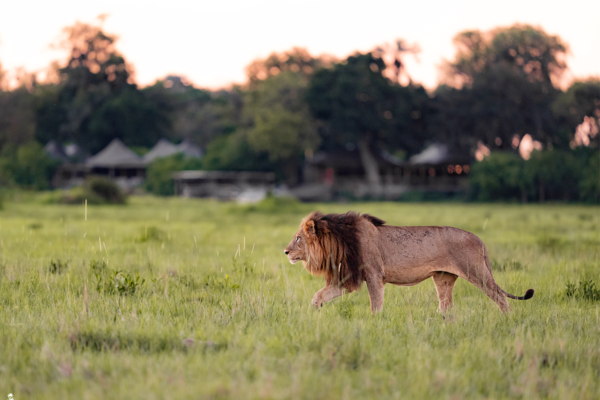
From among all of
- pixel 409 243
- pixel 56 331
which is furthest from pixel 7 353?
pixel 409 243

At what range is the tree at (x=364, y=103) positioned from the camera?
45.8 metres

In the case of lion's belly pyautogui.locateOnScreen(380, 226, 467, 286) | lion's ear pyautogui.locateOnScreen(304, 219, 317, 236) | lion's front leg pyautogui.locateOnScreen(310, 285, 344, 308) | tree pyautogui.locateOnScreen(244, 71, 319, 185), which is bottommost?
lion's front leg pyautogui.locateOnScreen(310, 285, 344, 308)

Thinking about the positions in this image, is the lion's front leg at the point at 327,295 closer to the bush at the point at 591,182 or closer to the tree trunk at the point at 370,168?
the bush at the point at 591,182

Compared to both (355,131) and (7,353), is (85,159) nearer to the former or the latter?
(355,131)

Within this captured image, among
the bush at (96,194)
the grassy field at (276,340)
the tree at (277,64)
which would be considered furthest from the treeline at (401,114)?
the grassy field at (276,340)

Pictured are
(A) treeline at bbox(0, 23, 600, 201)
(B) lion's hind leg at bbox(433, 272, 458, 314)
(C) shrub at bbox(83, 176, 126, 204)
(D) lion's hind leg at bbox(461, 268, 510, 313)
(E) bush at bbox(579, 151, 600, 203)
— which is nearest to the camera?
(D) lion's hind leg at bbox(461, 268, 510, 313)

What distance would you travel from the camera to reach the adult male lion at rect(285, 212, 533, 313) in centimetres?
566

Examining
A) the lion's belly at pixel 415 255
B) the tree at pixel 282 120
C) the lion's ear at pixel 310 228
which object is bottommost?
the lion's belly at pixel 415 255

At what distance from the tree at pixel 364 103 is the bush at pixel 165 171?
1301 centimetres

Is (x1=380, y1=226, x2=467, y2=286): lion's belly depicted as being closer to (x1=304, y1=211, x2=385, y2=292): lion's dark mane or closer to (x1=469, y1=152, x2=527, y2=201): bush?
(x1=304, y1=211, x2=385, y2=292): lion's dark mane

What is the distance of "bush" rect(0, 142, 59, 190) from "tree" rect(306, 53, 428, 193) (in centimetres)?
2607

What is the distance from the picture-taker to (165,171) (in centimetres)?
5066

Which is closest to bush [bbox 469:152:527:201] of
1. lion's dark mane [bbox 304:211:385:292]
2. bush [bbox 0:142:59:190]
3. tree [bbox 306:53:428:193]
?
tree [bbox 306:53:428:193]

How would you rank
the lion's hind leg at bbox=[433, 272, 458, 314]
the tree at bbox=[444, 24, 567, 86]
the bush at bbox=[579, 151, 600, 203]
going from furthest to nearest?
the tree at bbox=[444, 24, 567, 86]
the bush at bbox=[579, 151, 600, 203]
the lion's hind leg at bbox=[433, 272, 458, 314]
